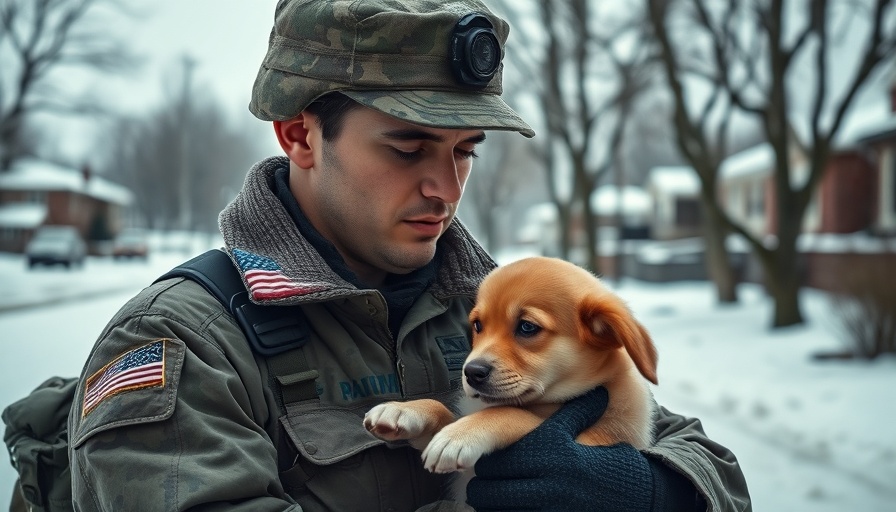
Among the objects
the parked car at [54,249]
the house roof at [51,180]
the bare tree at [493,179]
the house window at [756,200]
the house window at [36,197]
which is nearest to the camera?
the parked car at [54,249]

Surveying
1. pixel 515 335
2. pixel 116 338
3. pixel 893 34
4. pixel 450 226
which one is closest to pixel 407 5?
pixel 450 226

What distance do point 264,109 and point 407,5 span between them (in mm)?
556

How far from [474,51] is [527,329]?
890 millimetres

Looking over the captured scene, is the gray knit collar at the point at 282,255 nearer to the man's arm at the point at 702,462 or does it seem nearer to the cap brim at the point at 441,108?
the cap brim at the point at 441,108

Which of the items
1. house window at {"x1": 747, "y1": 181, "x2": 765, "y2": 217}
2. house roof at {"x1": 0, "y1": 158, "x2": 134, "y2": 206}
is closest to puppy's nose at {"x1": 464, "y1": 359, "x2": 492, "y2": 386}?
house window at {"x1": 747, "y1": 181, "x2": 765, "y2": 217}

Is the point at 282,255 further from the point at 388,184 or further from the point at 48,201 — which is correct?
the point at 48,201

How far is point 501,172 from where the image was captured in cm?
4862

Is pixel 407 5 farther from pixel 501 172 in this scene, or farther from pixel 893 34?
pixel 501 172

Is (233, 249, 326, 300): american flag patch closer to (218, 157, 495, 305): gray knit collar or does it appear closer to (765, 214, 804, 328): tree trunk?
(218, 157, 495, 305): gray knit collar

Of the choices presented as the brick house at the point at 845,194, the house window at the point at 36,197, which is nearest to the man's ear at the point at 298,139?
the brick house at the point at 845,194

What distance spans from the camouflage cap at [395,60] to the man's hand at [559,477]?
0.93 metres

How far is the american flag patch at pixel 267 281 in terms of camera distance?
2039 millimetres

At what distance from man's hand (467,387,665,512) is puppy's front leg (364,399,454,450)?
0.18 m

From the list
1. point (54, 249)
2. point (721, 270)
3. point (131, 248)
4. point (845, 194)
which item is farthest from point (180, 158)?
point (845, 194)
